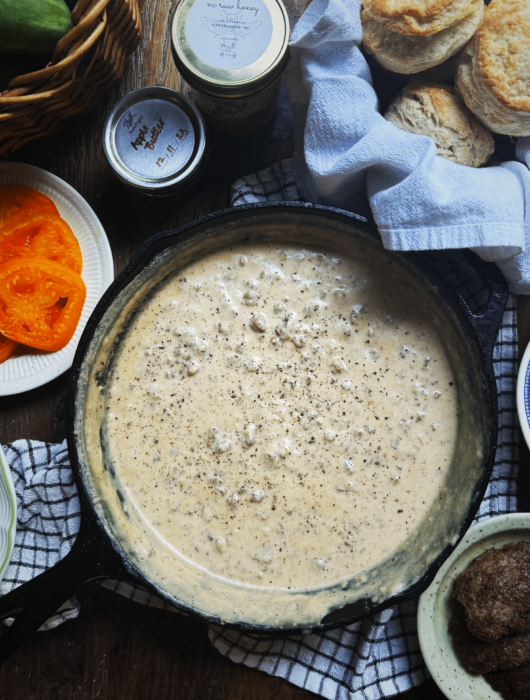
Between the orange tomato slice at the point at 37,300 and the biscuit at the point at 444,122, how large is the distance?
2.45 ft

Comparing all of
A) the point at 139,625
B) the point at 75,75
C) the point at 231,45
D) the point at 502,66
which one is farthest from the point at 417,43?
the point at 139,625

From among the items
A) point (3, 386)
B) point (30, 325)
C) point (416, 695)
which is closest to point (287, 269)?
point (30, 325)

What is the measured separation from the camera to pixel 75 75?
106 cm

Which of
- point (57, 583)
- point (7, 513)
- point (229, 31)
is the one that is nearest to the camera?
point (57, 583)

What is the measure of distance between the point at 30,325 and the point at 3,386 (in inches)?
5.9

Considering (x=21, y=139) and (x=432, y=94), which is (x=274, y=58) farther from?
(x=21, y=139)

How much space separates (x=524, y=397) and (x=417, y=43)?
2.31 ft

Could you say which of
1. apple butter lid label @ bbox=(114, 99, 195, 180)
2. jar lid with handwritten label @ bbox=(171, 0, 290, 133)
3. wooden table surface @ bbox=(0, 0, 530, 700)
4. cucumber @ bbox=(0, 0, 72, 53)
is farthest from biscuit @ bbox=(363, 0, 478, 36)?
cucumber @ bbox=(0, 0, 72, 53)

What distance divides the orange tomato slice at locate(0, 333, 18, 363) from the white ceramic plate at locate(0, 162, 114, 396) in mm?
12

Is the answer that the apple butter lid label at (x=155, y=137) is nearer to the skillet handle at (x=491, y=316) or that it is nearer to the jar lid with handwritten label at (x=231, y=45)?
the jar lid with handwritten label at (x=231, y=45)

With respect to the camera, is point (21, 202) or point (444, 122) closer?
point (444, 122)

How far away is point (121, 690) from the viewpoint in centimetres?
120

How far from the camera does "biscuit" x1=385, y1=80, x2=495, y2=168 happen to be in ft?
3.37

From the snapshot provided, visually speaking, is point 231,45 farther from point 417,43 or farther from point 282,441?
point 282,441
